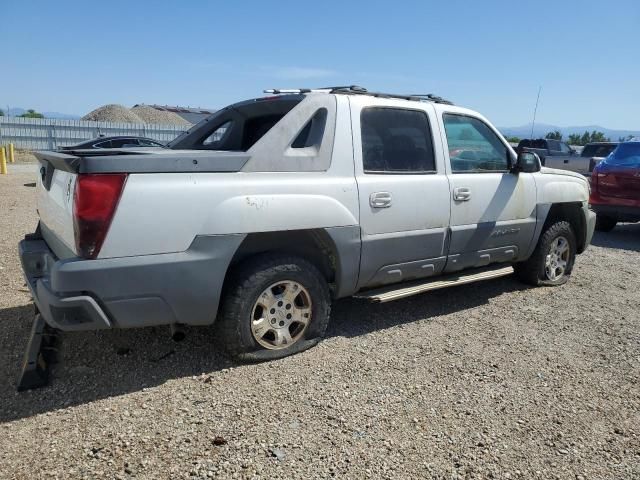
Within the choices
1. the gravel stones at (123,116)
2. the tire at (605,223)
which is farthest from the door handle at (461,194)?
the gravel stones at (123,116)

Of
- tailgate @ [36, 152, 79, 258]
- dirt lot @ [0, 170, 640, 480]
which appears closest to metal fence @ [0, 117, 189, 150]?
tailgate @ [36, 152, 79, 258]

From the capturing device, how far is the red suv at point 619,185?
8.69 m

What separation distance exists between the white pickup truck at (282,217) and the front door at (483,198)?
2cm

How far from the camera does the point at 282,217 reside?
334 centimetres

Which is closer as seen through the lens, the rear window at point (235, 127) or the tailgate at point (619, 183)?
the rear window at point (235, 127)

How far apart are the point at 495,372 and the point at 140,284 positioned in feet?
8.19

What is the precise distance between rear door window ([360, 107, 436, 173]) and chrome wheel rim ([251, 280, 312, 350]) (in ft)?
3.59

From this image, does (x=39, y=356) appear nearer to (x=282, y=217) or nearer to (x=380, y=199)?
(x=282, y=217)

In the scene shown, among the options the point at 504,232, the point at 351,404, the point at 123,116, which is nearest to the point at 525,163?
the point at 504,232

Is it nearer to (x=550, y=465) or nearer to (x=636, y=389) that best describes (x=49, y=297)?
(x=550, y=465)

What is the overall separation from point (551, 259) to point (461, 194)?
1920mm

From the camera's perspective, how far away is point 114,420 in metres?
2.83

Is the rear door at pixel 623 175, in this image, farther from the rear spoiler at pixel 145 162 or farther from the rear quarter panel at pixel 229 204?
the rear spoiler at pixel 145 162

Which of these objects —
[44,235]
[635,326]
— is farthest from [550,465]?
[44,235]
